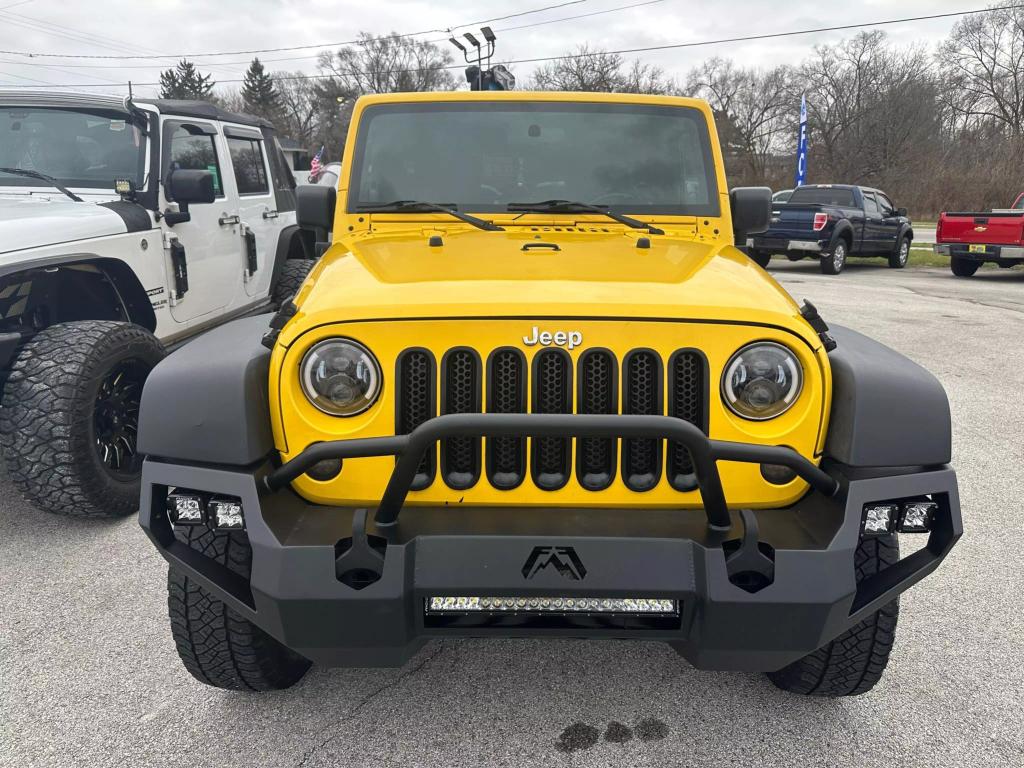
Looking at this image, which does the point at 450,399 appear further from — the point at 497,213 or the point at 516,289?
the point at 497,213

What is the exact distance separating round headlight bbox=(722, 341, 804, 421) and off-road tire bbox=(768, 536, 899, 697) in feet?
2.10

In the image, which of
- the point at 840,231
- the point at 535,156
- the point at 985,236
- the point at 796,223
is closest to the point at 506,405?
the point at 535,156

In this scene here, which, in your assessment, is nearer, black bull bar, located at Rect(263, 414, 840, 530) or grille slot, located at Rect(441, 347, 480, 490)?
black bull bar, located at Rect(263, 414, 840, 530)

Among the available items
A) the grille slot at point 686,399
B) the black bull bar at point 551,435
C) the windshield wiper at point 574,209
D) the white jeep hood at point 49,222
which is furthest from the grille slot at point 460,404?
the white jeep hood at point 49,222

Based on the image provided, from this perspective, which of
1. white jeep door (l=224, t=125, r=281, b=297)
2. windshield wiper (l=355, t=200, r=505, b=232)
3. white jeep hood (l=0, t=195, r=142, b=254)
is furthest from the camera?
white jeep door (l=224, t=125, r=281, b=297)

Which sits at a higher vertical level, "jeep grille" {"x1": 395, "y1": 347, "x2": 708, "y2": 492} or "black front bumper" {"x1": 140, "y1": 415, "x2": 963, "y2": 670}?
"jeep grille" {"x1": 395, "y1": 347, "x2": 708, "y2": 492}

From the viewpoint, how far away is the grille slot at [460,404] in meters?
1.84

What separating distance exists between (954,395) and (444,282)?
5.27 m

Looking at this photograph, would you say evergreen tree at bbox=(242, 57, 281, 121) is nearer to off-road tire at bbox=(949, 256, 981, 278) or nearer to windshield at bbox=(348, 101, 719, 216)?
off-road tire at bbox=(949, 256, 981, 278)

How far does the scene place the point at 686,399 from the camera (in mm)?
1861

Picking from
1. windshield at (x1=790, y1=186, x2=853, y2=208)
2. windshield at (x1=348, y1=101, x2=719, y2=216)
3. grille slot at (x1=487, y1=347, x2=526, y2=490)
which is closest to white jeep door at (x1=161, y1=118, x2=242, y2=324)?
windshield at (x1=348, y1=101, x2=719, y2=216)

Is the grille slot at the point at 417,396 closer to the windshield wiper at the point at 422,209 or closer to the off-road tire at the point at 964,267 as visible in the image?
the windshield wiper at the point at 422,209

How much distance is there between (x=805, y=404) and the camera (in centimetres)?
183

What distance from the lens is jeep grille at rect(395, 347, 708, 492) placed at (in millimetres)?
1827
